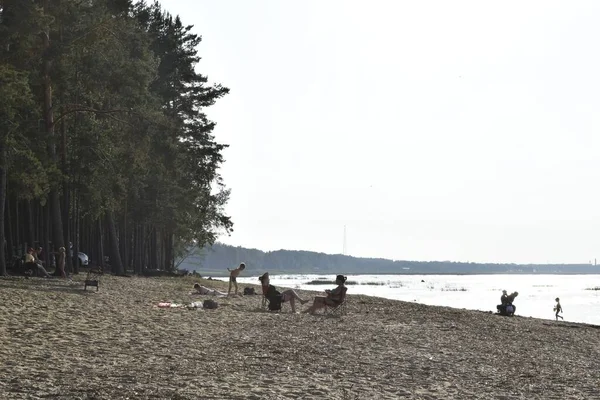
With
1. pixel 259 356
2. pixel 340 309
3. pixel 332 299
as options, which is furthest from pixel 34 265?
pixel 259 356

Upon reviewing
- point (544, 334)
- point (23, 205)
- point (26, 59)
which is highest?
point (26, 59)

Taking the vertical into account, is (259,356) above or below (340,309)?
above

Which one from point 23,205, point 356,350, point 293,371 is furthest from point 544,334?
point 23,205

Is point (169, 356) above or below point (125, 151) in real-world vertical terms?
below

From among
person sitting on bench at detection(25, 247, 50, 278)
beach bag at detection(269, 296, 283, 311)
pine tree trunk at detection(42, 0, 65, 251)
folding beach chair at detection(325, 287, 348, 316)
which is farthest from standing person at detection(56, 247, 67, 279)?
folding beach chair at detection(325, 287, 348, 316)

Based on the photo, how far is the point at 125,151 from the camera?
3841cm

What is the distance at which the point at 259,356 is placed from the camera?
14172 millimetres

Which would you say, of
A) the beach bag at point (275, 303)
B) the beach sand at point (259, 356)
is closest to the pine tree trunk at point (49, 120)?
the beach sand at point (259, 356)

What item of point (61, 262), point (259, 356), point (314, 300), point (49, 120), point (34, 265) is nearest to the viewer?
point (259, 356)

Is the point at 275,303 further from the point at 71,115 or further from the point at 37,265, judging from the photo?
the point at 71,115

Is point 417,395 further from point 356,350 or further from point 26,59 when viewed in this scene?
point 26,59

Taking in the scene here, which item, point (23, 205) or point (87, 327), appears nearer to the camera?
point (87, 327)

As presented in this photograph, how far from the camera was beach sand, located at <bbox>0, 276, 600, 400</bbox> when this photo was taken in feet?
35.4

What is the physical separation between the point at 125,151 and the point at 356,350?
25.4 meters
